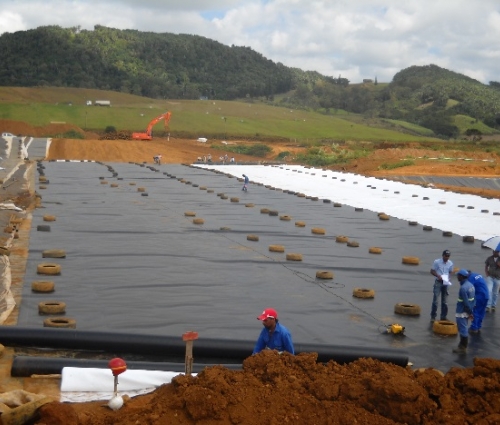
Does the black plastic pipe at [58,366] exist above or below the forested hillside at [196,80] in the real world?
below

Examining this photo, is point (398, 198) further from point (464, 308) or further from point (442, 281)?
point (464, 308)

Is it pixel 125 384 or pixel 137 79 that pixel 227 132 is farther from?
pixel 125 384

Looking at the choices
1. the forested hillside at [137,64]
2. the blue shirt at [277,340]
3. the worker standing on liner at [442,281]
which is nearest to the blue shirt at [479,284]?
the worker standing on liner at [442,281]

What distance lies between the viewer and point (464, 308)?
10078mm

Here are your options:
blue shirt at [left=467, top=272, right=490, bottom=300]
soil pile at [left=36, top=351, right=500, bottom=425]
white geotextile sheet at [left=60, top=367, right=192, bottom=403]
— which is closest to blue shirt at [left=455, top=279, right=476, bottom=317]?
blue shirt at [left=467, top=272, right=490, bottom=300]

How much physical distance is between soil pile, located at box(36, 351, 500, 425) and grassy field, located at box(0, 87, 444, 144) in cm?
7453

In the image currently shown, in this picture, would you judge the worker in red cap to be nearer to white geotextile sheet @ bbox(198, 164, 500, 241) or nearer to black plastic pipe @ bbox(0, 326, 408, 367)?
black plastic pipe @ bbox(0, 326, 408, 367)

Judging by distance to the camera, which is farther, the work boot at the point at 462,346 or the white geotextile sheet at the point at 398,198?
the white geotextile sheet at the point at 398,198

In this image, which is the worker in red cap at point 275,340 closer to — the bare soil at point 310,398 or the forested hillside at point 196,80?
the bare soil at point 310,398

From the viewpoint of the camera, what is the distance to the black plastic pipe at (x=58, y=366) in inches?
320

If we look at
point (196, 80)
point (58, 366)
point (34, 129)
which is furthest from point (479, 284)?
point (196, 80)

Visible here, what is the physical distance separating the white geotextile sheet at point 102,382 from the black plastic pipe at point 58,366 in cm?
14

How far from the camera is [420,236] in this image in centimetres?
2102

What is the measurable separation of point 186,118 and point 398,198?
65669 mm
